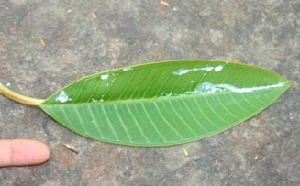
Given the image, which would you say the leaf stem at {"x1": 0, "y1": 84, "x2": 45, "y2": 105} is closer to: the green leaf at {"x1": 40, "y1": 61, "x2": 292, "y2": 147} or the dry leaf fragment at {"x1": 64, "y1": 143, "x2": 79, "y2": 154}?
the green leaf at {"x1": 40, "y1": 61, "x2": 292, "y2": 147}

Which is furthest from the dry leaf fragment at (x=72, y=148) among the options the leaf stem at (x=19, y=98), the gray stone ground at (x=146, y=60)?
the leaf stem at (x=19, y=98)

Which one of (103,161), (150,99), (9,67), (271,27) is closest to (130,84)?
(150,99)

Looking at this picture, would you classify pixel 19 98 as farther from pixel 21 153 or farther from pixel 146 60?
pixel 146 60

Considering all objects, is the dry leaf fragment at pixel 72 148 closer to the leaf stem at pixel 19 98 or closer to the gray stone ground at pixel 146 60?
the gray stone ground at pixel 146 60

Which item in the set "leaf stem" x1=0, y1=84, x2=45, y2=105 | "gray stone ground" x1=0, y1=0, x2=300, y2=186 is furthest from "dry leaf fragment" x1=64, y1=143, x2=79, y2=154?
"leaf stem" x1=0, y1=84, x2=45, y2=105

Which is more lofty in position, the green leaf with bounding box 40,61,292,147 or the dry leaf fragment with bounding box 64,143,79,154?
the green leaf with bounding box 40,61,292,147

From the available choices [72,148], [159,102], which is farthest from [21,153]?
[159,102]
